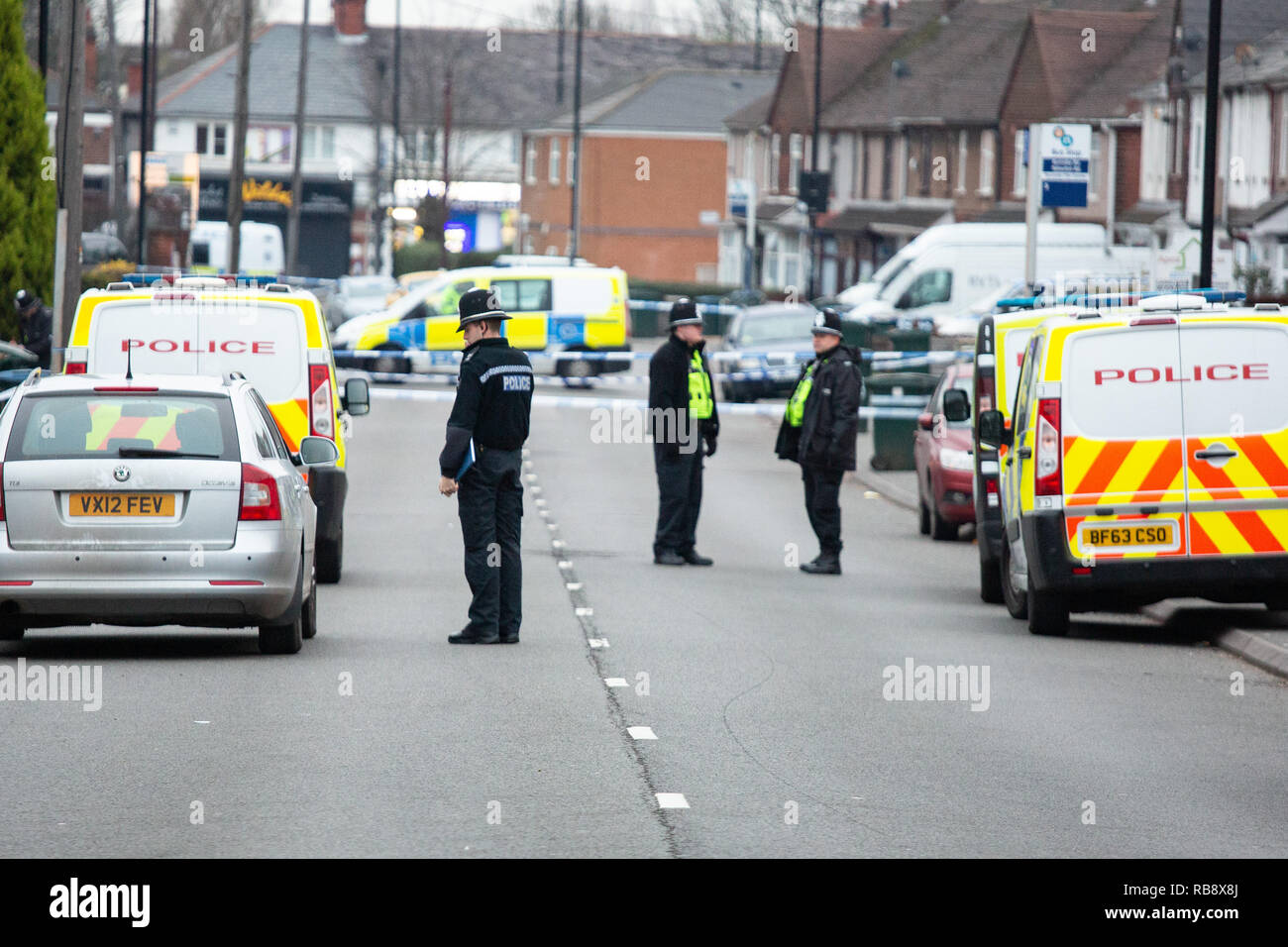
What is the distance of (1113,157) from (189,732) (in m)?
50.8

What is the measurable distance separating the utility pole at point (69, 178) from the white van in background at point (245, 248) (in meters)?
40.6

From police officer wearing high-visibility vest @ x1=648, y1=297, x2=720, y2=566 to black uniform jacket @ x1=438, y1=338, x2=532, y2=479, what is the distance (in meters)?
4.48

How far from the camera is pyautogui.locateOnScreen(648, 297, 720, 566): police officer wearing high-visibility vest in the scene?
1677cm

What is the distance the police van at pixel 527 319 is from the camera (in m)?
40.2

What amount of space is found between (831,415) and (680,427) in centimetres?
113

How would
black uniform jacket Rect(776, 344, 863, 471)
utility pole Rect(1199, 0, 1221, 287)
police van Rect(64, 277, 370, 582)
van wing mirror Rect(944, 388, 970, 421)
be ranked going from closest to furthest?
police van Rect(64, 277, 370, 582)
van wing mirror Rect(944, 388, 970, 421)
black uniform jacket Rect(776, 344, 863, 471)
utility pole Rect(1199, 0, 1221, 287)

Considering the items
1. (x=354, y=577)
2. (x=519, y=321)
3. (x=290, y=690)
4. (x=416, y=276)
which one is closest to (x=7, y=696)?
(x=290, y=690)

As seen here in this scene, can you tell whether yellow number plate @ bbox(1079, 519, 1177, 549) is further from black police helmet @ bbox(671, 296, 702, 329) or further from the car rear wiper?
the car rear wiper

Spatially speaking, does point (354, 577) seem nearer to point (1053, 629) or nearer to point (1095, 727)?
point (1053, 629)

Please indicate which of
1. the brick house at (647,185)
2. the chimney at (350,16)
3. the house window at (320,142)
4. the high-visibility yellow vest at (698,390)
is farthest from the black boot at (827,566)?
the chimney at (350,16)

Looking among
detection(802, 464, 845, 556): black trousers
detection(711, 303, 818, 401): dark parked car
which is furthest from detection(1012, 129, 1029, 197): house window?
detection(802, 464, 845, 556): black trousers

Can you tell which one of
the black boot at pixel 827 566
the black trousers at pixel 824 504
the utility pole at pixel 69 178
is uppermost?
the utility pole at pixel 69 178

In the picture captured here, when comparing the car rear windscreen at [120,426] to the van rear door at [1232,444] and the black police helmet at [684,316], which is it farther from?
the black police helmet at [684,316]

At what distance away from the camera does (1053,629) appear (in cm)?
1350
